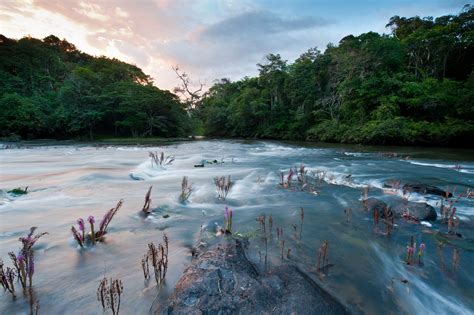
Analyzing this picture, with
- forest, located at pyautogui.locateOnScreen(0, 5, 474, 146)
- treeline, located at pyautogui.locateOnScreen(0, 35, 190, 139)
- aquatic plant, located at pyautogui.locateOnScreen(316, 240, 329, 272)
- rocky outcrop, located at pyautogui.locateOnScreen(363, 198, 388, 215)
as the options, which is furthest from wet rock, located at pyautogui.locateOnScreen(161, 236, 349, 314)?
treeline, located at pyautogui.locateOnScreen(0, 35, 190, 139)

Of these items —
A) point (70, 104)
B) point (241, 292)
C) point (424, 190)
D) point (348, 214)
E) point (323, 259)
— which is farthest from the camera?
point (70, 104)

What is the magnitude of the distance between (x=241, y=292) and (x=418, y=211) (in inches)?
144

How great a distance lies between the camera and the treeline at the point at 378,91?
20750 mm

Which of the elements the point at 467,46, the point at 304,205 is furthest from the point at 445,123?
the point at 304,205

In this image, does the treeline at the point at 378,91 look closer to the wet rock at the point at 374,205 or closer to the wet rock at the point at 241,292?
the wet rock at the point at 374,205

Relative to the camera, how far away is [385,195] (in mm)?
5922

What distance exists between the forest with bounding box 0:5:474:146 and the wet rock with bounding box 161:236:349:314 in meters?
21.8

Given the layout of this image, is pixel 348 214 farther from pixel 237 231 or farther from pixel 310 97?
pixel 310 97

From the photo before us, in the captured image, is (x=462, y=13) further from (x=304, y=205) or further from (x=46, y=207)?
(x=46, y=207)

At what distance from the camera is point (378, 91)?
24344 millimetres

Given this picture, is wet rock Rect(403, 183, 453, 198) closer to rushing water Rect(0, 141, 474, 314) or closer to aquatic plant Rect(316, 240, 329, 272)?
rushing water Rect(0, 141, 474, 314)

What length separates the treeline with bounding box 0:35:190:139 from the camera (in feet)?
98.8

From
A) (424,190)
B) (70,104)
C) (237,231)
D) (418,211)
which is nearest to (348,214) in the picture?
(418,211)

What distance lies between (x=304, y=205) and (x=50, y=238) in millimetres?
4037
